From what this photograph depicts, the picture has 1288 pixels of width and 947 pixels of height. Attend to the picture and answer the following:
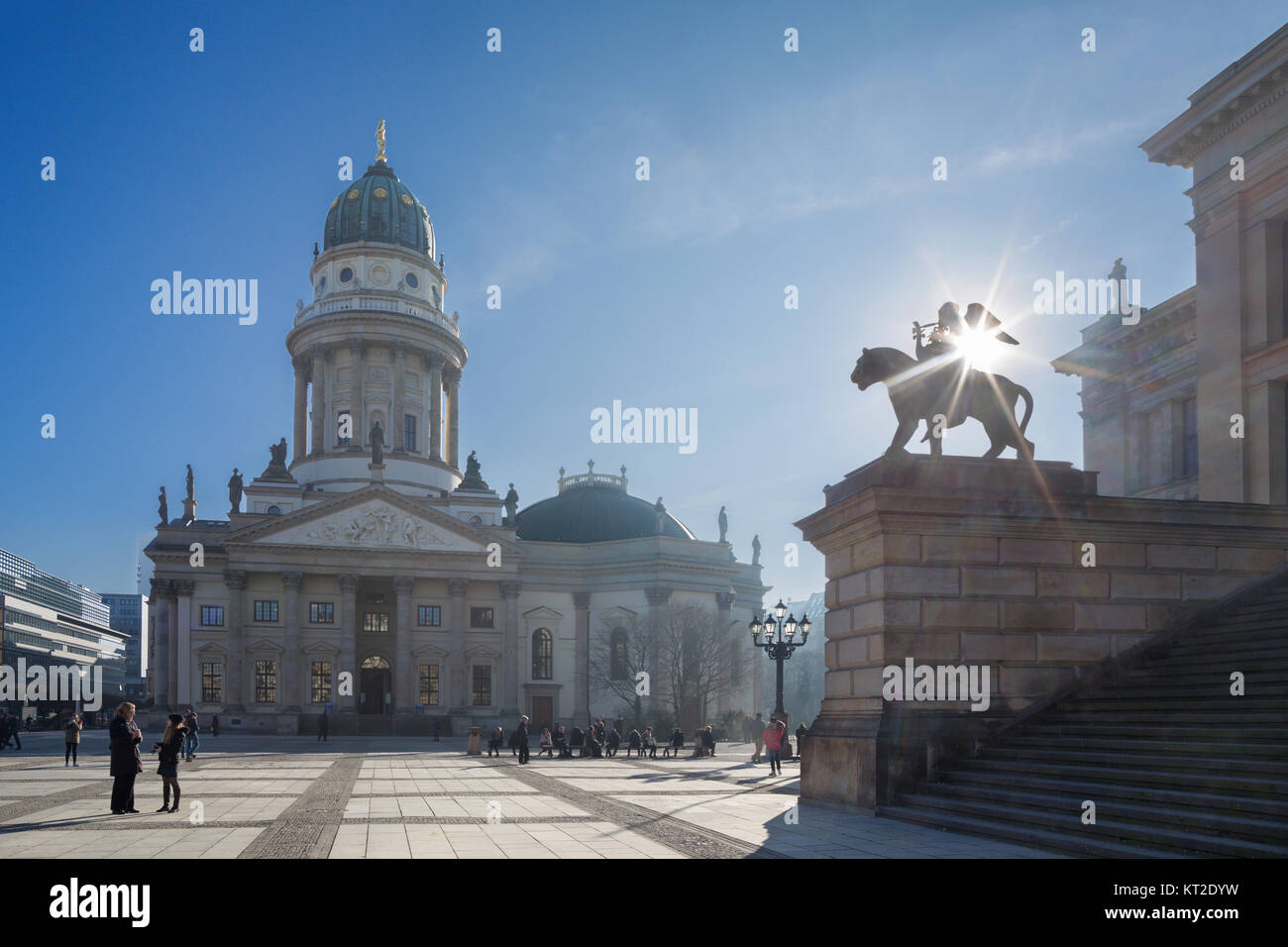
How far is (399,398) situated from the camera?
8075 centimetres

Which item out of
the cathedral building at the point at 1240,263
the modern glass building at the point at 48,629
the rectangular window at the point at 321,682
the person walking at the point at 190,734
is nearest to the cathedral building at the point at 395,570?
the rectangular window at the point at 321,682

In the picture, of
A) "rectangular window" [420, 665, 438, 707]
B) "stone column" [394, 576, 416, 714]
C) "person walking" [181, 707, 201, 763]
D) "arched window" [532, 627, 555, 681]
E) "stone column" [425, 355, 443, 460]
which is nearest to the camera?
"person walking" [181, 707, 201, 763]

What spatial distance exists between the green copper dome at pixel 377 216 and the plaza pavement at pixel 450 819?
5983 cm

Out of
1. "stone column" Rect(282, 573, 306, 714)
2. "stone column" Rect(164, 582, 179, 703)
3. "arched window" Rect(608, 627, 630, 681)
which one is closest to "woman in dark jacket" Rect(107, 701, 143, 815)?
"stone column" Rect(282, 573, 306, 714)

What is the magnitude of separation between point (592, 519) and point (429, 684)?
21.2 m

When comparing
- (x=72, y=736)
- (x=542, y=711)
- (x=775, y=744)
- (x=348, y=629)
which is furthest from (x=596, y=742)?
(x=542, y=711)

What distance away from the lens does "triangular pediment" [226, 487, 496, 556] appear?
6894 cm

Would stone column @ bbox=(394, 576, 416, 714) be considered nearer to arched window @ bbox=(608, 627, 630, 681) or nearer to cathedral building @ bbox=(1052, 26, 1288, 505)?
arched window @ bbox=(608, 627, 630, 681)

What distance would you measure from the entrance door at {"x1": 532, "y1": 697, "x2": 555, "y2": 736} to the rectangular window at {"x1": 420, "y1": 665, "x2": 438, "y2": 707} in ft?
22.7

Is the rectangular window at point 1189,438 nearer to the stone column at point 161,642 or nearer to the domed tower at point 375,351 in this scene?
Answer: the domed tower at point 375,351

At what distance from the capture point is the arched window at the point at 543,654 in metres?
76.0

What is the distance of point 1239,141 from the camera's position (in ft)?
95.8
